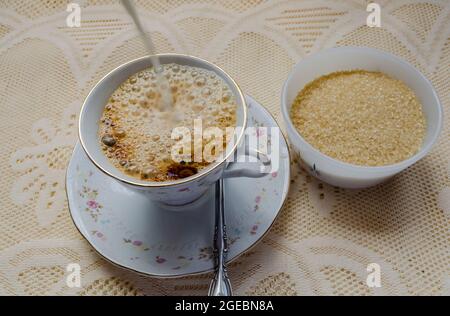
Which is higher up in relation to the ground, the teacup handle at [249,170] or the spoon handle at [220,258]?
the teacup handle at [249,170]

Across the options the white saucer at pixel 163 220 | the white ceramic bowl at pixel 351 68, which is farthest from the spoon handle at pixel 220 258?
the white ceramic bowl at pixel 351 68

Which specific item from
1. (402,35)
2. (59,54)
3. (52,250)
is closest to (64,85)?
(59,54)

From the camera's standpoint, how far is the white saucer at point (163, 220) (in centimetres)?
71

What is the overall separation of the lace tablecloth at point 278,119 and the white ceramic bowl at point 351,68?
4 centimetres

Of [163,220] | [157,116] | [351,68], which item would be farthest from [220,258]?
[351,68]

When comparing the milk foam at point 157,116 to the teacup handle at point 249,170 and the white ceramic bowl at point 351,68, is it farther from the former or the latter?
the white ceramic bowl at point 351,68

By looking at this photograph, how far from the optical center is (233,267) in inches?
28.8

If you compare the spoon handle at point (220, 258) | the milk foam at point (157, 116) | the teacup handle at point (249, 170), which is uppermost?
the milk foam at point (157, 116)

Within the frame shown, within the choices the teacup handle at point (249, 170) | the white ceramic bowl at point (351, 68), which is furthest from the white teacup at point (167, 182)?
the white ceramic bowl at point (351, 68)

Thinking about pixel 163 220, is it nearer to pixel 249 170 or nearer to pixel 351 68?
pixel 249 170
